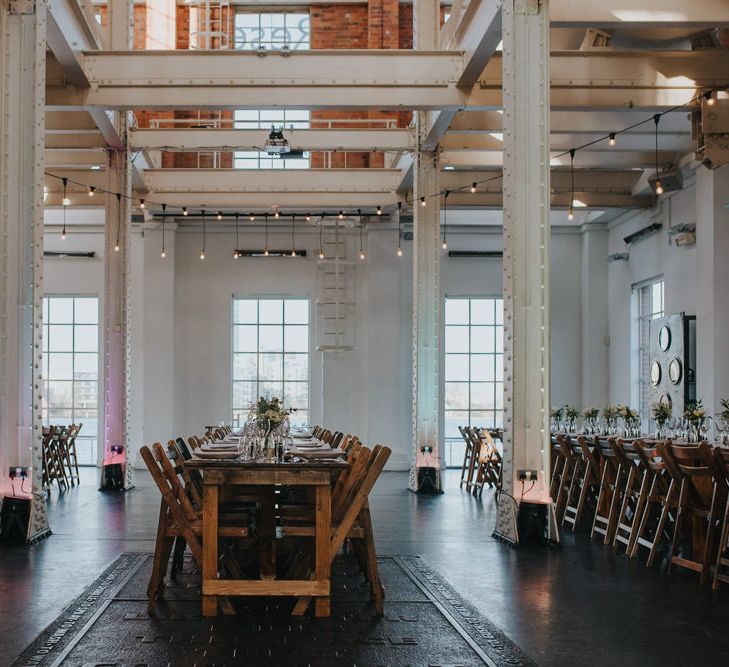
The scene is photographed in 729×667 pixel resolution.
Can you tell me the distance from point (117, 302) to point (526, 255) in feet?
24.4

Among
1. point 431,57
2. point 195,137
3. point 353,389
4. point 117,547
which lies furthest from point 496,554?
point 353,389

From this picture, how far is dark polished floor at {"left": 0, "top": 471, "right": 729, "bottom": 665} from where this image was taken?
5.23 metres

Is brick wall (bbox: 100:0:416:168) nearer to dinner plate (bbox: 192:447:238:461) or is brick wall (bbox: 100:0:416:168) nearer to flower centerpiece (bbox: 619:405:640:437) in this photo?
flower centerpiece (bbox: 619:405:640:437)

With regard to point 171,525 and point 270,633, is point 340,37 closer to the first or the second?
point 171,525

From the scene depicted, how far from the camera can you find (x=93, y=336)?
772 inches

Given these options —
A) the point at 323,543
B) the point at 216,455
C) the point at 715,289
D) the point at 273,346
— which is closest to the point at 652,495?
the point at 323,543

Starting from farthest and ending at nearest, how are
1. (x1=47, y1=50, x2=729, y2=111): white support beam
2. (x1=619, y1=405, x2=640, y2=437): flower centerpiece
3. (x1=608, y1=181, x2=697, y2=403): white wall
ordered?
1. (x1=608, y1=181, x2=697, y2=403): white wall
2. (x1=619, y1=405, x2=640, y2=437): flower centerpiece
3. (x1=47, y1=50, x2=729, y2=111): white support beam

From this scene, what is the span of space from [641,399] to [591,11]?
9.54 m

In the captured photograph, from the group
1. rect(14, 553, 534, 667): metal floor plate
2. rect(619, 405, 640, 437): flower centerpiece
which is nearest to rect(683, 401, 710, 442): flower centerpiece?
rect(619, 405, 640, 437): flower centerpiece

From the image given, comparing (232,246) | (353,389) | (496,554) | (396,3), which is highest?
(396,3)

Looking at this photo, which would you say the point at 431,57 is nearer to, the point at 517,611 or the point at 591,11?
the point at 591,11

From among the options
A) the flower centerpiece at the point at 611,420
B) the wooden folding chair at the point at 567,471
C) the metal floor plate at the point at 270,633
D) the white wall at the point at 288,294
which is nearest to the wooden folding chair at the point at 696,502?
the metal floor plate at the point at 270,633

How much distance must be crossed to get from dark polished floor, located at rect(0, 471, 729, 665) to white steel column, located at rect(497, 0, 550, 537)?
0.80m

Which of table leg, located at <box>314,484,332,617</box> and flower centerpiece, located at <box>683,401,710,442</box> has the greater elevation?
flower centerpiece, located at <box>683,401,710,442</box>
